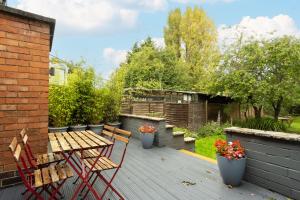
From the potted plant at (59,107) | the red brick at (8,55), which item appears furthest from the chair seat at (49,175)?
the potted plant at (59,107)

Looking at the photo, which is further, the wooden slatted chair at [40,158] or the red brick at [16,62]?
the red brick at [16,62]

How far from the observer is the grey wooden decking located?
294 cm

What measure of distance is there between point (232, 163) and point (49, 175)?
2352 mm

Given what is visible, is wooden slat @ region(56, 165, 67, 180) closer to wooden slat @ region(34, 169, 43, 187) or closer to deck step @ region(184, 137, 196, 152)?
wooden slat @ region(34, 169, 43, 187)

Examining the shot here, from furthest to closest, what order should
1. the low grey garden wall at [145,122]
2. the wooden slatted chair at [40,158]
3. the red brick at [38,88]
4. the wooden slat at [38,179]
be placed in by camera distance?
the low grey garden wall at [145,122] < the red brick at [38,88] < the wooden slatted chair at [40,158] < the wooden slat at [38,179]

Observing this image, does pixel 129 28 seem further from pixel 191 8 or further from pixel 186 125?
pixel 186 125

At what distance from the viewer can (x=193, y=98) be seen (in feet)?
39.7

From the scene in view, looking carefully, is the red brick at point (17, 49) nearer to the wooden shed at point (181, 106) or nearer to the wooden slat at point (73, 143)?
the wooden slat at point (73, 143)

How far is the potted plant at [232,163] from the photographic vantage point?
125 inches

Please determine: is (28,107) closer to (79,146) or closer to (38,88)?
(38,88)

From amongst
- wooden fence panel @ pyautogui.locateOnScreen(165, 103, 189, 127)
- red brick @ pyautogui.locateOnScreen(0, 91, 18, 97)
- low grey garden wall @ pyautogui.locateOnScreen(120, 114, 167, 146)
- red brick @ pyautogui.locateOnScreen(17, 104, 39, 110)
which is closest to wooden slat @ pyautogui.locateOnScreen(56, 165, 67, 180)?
red brick @ pyautogui.locateOnScreen(17, 104, 39, 110)

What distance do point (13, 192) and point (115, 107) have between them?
4.18 meters

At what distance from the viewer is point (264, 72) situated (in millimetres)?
10312

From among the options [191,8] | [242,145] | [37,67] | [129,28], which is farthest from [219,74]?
[191,8]
